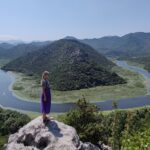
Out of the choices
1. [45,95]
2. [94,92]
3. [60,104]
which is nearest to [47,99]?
[45,95]

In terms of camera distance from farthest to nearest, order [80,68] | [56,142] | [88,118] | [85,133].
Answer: [80,68], [88,118], [85,133], [56,142]

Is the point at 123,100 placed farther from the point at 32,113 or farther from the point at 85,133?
the point at 85,133

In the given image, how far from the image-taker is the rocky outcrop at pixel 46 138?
1688 cm

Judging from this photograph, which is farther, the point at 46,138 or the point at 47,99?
the point at 47,99

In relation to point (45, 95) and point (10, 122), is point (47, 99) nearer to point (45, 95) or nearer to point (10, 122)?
point (45, 95)

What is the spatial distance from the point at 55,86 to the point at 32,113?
56.8 metres

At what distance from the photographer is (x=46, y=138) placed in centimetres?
1728

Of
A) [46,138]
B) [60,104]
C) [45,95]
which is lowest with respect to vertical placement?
[60,104]

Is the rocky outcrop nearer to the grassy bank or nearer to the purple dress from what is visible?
the purple dress

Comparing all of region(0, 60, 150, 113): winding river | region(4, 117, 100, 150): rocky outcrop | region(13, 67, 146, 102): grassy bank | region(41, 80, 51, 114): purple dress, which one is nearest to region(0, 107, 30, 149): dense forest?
region(0, 60, 150, 113): winding river

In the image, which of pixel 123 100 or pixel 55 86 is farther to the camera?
pixel 55 86

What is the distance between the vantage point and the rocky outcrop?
16875 millimetres

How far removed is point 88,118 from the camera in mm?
34750

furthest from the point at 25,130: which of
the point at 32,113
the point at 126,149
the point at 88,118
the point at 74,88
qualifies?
the point at 74,88
